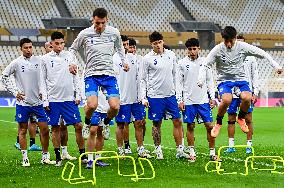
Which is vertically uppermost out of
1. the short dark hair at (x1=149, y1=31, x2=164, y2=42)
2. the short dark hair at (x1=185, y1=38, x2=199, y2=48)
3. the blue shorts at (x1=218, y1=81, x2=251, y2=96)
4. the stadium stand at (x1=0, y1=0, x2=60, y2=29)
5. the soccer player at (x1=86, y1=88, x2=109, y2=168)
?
the stadium stand at (x1=0, y1=0, x2=60, y2=29)

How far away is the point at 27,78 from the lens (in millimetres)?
11586

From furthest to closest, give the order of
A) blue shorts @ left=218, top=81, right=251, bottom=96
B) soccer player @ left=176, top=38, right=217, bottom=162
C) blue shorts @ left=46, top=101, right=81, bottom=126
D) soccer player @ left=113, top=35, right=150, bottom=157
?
1. soccer player @ left=113, top=35, right=150, bottom=157
2. soccer player @ left=176, top=38, right=217, bottom=162
3. blue shorts @ left=46, top=101, right=81, bottom=126
4. blue shorts @ left=218, top=81, right=251, bottom=96

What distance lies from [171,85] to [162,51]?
691 mm

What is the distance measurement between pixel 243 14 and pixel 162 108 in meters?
39.6

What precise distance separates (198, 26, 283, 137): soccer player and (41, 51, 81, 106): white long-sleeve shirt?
2.47 meters

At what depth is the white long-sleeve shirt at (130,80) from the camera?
42.2ft

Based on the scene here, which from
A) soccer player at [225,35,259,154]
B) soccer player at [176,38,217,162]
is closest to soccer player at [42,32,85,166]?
soccer player at [176,38,217,162]

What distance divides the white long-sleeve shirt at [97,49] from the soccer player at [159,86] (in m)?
1.98

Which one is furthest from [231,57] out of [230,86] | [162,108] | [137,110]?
[137,110]

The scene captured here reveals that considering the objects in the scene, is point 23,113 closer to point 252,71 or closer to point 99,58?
point 99,58

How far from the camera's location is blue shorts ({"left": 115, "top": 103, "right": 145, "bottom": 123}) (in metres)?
12.8

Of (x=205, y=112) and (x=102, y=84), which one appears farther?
(x=205, y=112)

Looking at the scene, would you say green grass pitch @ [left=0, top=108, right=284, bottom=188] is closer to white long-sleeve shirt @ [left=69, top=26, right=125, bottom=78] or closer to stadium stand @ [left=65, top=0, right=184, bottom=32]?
white long-sleeve shirt @ [left=69, top=26, right=125, bottom=78]

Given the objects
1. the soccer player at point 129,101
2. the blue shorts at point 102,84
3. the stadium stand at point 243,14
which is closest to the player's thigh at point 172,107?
the soccer player at point 129,101
